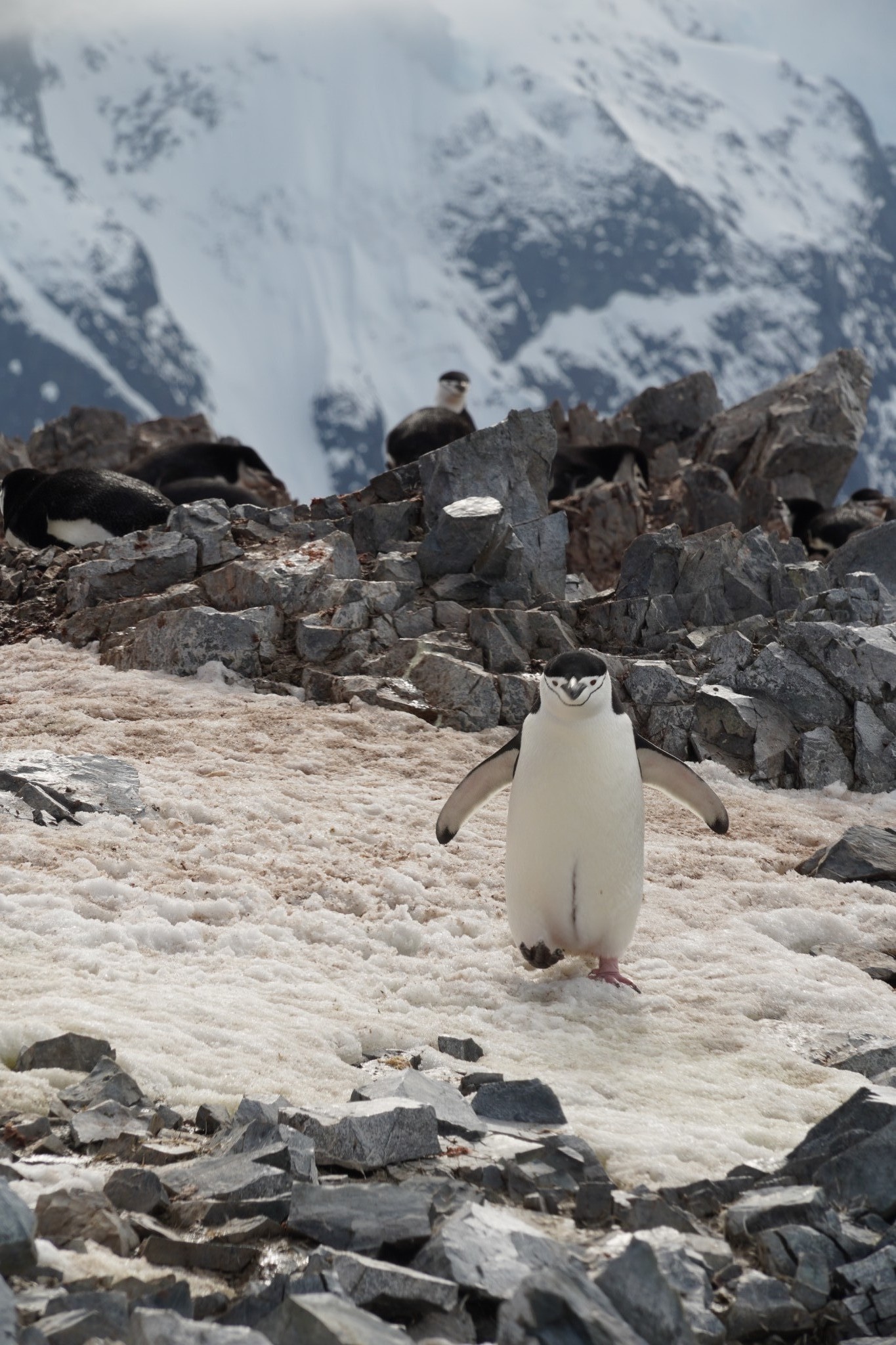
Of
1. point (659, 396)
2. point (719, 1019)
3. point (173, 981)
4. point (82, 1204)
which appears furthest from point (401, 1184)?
point (659, 396)

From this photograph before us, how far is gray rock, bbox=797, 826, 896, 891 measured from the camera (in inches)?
324

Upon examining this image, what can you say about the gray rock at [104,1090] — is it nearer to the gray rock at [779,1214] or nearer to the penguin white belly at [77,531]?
the gray rock at [779,1214]

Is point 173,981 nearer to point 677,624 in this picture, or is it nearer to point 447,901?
point 447,901

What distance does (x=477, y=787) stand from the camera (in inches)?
275

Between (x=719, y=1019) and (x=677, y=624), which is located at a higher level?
(x=719, y=1019)

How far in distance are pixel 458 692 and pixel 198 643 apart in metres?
2.60

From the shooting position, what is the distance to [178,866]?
702cm

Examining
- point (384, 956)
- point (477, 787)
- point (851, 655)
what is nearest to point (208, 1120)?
point (384, 956)

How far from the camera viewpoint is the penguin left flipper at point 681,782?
6.86m

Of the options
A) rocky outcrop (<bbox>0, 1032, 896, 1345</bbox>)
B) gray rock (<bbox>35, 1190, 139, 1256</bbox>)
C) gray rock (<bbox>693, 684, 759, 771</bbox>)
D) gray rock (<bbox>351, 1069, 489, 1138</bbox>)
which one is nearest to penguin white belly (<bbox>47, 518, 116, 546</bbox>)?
gray rock (<bbox>693, 684, 759, 771</bbox>)

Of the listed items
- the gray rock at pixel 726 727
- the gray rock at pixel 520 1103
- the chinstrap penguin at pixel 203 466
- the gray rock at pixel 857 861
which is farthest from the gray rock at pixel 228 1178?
the chinstrap penguin at pixel 203 466

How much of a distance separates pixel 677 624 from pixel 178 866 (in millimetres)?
7875

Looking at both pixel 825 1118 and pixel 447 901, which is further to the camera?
pixel 447 901

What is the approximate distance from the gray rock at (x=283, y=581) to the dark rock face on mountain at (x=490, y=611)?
0.02 m
